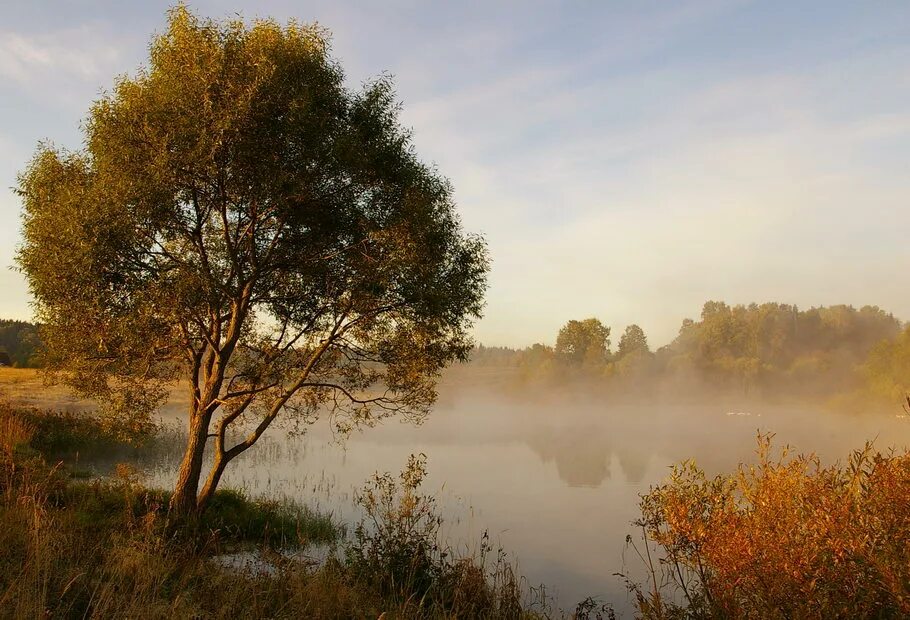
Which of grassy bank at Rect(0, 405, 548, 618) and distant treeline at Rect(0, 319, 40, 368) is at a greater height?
distant treeline at Rect(0, 319, 40, 368)

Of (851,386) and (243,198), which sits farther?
(851,386)

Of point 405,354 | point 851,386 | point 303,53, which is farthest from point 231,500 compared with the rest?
point 851,386

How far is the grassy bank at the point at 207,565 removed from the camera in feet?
24.9

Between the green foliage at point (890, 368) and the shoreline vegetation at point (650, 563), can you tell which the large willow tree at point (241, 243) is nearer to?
the shoreline vegetation at point (650, 563)

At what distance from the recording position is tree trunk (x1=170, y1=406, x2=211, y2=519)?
50.3 ft

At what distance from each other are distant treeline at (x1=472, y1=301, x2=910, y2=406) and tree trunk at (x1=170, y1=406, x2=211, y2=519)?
11660 centimetres

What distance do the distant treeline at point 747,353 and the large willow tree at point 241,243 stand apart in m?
113

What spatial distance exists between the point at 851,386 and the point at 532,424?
72.7m

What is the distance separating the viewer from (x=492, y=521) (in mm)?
22312

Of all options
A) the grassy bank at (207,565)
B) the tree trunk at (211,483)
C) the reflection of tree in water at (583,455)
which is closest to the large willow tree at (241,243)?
the tree trunk at (211,483)

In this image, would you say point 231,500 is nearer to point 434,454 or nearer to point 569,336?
point 434,454

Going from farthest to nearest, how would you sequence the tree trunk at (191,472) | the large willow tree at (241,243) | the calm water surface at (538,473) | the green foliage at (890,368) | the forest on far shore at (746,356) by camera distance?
the forest on far shore at (746,356)
the green foliage at (890,368)
the calm water surface at (538,473)
the tree trunk at (191,472)
the large willow tree at (241,243)

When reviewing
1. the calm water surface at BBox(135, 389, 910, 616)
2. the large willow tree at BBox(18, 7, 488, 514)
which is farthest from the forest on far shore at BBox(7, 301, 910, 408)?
the large willow tree at BBox(18, 7, 488, 514)

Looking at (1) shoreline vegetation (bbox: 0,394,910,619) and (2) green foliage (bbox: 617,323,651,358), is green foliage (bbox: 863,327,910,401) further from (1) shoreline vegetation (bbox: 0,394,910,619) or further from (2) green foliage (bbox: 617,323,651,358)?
(1) shoreline vegetation (bbox: 0,394,910,619)
